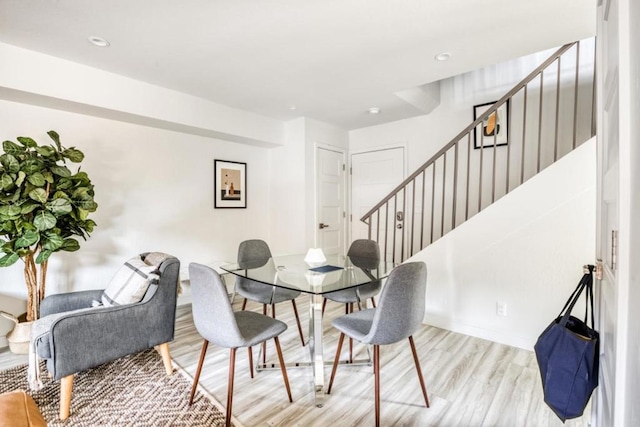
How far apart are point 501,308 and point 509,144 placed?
186 cm

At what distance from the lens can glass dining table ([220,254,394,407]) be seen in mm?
1774

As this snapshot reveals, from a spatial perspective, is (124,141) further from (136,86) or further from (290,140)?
(290,140)

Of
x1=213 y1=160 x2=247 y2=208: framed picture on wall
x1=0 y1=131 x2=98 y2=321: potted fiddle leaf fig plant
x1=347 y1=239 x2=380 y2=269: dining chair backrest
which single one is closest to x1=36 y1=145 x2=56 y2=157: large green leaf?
x1=0 y1=131 x2=98 y2=321: potted fiddle leaf fig plant

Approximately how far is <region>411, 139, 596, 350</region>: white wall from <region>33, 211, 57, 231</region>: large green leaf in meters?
3.14

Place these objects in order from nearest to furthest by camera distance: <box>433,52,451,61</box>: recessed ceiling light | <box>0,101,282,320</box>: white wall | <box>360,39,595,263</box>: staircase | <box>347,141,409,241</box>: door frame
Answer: <box>433,52,451,61</box>: recessed ceiling light → <box>0,101,282,320</box>: white wall → <box>360,39,595,263</box>: staircase → <box>347,141,409,241</box>: door frame

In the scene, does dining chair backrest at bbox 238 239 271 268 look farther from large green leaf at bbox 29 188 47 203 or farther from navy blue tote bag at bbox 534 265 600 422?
navy blue tote bag at bbox 534 265 600 422

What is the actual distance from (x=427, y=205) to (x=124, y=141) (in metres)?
3.59

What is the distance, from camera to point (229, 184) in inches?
153

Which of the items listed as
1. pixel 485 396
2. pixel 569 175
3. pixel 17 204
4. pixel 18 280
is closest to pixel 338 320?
pixel 485 396

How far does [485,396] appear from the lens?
1850 mm

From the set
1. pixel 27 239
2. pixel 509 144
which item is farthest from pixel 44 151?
pixel 509 144

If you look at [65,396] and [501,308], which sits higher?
[501,308]

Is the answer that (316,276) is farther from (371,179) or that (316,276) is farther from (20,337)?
(371,179)

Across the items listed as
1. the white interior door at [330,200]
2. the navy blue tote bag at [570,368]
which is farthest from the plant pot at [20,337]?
the navy blue tote bag at [570,368]
